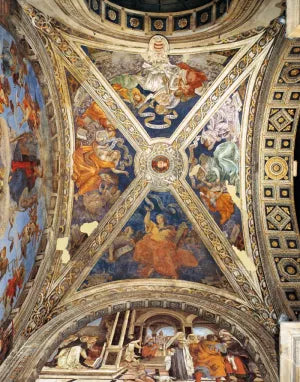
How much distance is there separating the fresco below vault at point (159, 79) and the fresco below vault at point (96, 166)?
866mm

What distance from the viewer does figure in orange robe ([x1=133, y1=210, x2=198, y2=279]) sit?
13508 mm

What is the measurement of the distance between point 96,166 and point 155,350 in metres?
5.22

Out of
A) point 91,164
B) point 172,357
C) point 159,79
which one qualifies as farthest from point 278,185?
point 172,357

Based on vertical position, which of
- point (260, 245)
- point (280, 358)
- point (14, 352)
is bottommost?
point (14, 352)

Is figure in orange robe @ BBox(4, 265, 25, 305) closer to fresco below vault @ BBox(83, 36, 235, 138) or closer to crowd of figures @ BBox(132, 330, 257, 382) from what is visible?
crowd of figures @ BBox(132, 330, 257, 382)

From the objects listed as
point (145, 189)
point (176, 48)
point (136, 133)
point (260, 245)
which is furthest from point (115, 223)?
point (176, 48)

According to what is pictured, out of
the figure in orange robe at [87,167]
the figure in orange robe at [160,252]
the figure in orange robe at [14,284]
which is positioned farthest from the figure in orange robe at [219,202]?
the figure in orange robe at [14,284]

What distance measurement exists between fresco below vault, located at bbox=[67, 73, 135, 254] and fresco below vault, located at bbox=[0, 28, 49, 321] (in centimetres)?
98

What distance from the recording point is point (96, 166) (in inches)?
536

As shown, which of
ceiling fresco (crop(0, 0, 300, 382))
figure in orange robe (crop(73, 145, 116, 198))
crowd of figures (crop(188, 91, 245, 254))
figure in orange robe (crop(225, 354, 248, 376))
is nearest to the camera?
figure in orange robe (crop(225, 354, 248, 376))

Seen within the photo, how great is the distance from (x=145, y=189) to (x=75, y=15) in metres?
5.09

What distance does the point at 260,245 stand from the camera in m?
13.0

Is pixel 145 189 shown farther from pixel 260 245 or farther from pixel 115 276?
pixel 260 245

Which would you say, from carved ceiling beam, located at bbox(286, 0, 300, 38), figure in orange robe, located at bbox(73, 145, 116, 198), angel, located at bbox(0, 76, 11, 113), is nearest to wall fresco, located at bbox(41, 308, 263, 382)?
figure in orange robe, located at bbox(73, 145, 116, 198)
